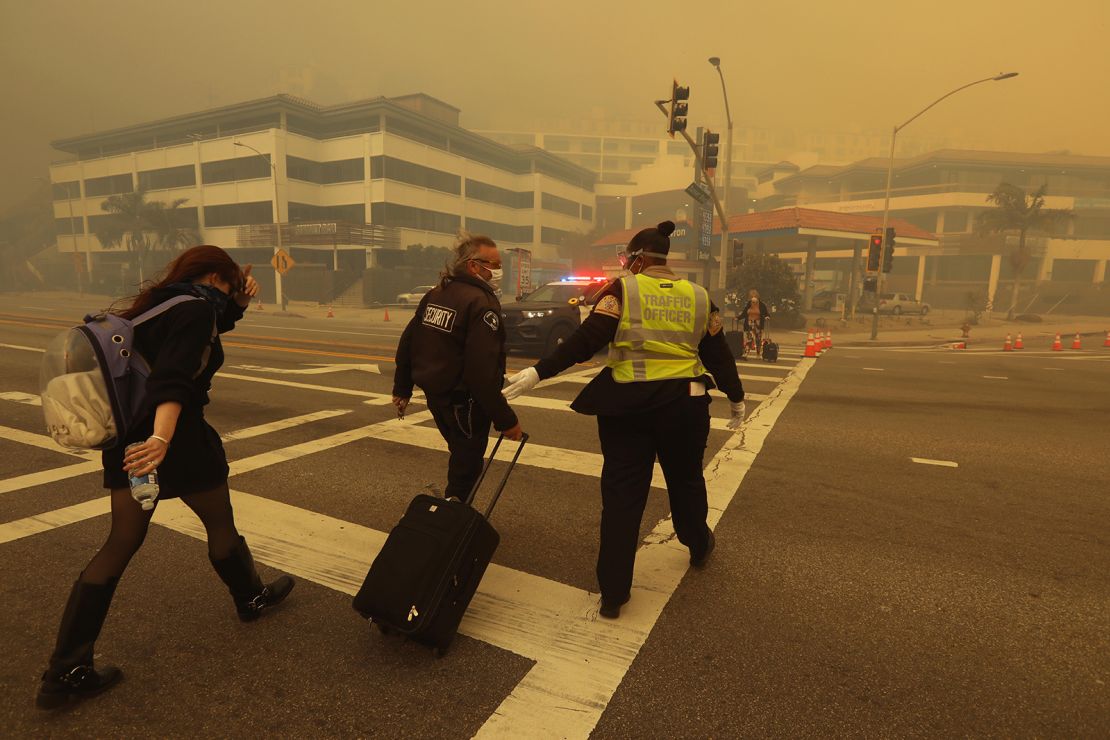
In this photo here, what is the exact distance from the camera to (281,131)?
51656 millimetres

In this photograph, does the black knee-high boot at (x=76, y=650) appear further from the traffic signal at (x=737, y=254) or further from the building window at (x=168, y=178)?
the building window at (x=168, y=178)

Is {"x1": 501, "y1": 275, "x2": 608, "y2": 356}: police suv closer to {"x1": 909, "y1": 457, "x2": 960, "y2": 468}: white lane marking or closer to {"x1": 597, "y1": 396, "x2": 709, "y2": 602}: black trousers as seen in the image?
{"x1": 909, "y1": 457, "x2": 960, "y2": 468}: white lane marking

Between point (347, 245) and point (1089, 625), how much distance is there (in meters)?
52.9

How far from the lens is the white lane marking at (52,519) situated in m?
Answer: 4.03

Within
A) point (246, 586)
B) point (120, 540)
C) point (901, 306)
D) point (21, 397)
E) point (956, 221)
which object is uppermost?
point (956, 221)

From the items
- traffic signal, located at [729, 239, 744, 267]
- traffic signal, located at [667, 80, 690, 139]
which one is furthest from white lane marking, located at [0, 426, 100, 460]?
traffic signal, located at [729, 239, 744, 267]

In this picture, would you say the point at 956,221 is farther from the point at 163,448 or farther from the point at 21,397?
the point at 163,448

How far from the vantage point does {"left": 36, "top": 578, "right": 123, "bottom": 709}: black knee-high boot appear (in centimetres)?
238

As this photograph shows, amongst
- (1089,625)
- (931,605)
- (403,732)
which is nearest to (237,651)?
(403,732)

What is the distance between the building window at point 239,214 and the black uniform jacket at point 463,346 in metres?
57.0

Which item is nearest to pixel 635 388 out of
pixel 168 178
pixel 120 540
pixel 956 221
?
pixel 120 540

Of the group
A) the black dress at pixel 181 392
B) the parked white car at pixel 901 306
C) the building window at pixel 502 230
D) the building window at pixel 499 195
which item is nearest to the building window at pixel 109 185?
the building window at pixel 499 195

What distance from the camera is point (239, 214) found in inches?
2185

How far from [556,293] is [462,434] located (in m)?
10.4
